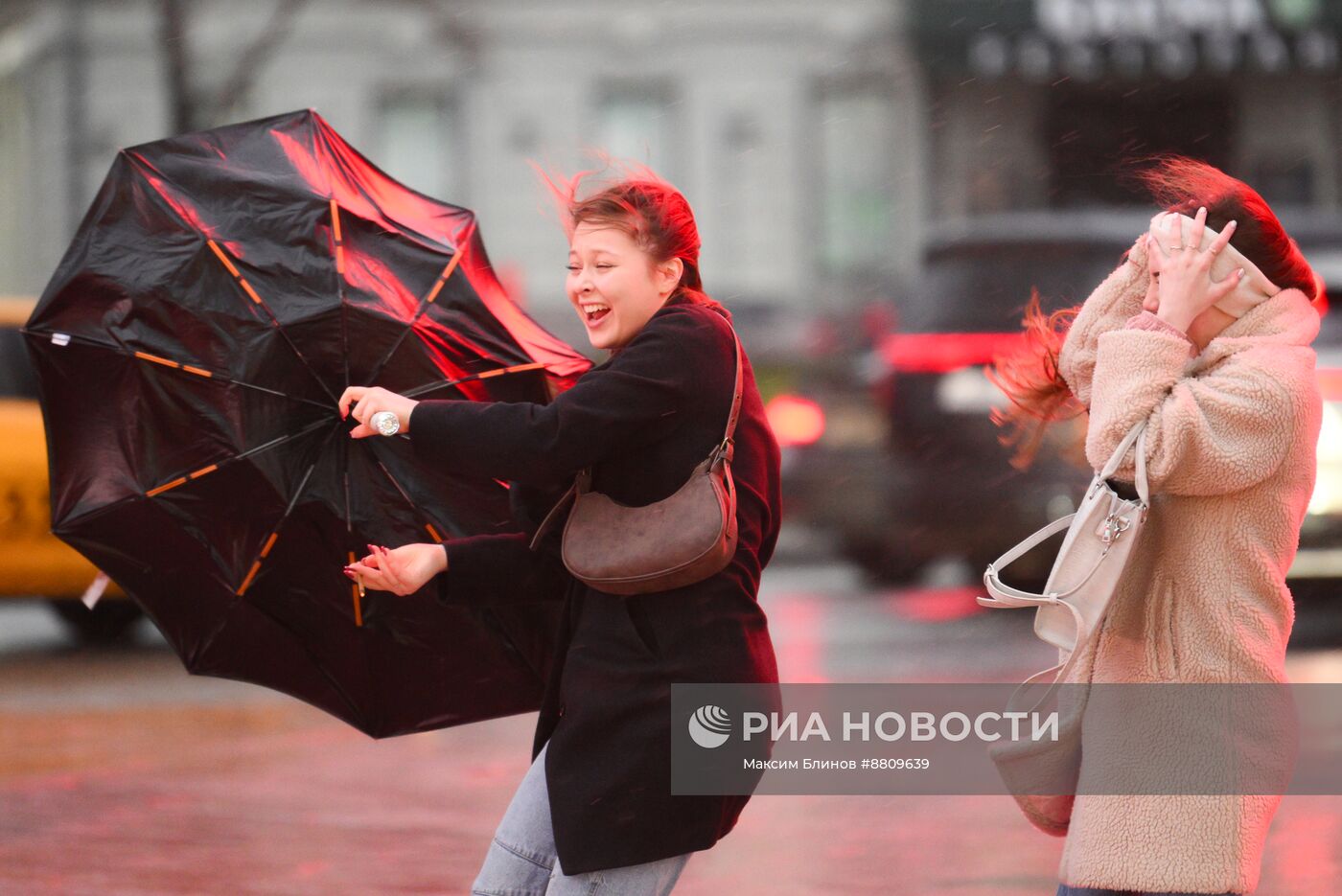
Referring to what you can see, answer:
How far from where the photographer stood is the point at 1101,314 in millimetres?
2822

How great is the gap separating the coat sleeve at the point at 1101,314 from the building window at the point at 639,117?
22.3m

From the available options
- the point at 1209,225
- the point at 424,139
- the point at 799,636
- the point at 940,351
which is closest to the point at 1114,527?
the point at 1209,225

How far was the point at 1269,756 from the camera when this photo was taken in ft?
8.67

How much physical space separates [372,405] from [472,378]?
0.45 meters

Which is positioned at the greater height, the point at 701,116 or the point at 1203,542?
the point at 1203,542

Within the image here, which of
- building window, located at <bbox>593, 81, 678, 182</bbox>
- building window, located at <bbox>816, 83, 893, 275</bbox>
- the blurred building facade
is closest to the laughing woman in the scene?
the blurred building facade

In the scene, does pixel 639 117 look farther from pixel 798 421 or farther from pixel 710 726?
pixel 710 726

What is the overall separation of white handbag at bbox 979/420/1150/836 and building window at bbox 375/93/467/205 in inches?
904

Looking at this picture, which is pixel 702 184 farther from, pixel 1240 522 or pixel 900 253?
pixel 1240 522

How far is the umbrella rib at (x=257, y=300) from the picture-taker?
308 cm

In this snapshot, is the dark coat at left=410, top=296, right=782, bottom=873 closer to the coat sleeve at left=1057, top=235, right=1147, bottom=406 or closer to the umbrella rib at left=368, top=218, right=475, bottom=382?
the umbrella rib at left=368, top=218, right=475, bottom=382

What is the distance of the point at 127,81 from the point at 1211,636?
24.5 metres

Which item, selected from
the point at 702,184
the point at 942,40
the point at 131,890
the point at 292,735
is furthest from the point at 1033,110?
the point at 131,890

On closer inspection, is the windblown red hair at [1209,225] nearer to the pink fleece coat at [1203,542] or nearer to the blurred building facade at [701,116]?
the pink fleece coat at [1203,542]
